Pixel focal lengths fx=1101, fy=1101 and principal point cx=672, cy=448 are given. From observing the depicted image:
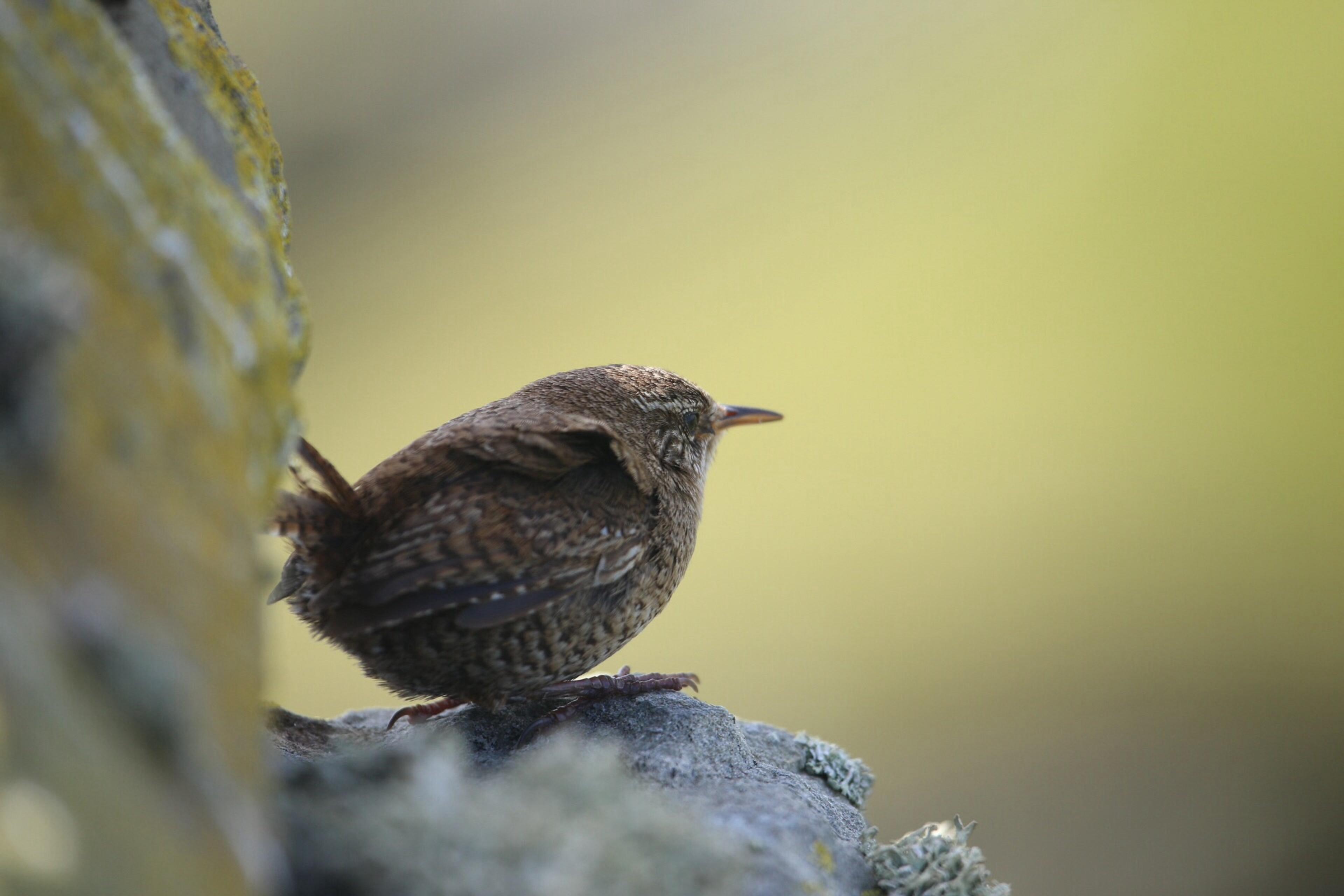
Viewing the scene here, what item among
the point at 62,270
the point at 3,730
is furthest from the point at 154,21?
the point at 3,730

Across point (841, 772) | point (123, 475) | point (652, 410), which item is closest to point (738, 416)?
point (652, 410)

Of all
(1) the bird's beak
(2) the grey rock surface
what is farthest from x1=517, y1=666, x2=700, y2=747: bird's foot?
(1) the bird's beak

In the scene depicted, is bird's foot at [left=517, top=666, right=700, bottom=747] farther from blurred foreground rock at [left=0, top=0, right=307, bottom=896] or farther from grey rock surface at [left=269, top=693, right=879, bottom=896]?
blurred foreground rock at [left=0, top=0, right=307, bottom=896]

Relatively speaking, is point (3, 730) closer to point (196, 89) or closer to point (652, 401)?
Result: point (196, 89)

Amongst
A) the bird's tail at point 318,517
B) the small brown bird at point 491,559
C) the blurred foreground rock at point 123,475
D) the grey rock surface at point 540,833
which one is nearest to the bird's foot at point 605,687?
the small brown bird at point 491,559

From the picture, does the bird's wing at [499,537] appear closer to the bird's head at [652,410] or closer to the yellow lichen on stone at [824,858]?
the bird's head at [652,410]

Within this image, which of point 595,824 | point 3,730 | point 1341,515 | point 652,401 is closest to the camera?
point 3,730
